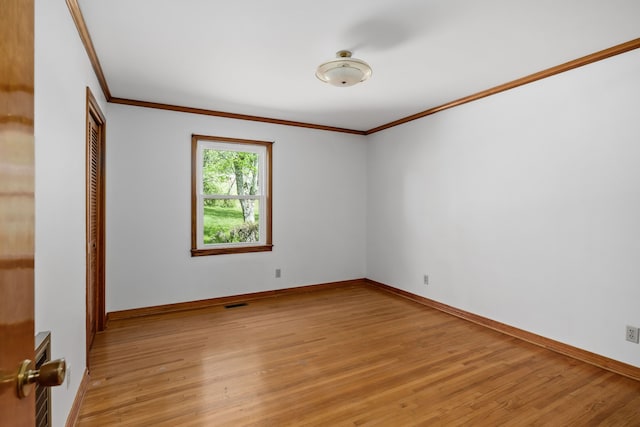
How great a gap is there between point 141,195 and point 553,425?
4257 millimetres

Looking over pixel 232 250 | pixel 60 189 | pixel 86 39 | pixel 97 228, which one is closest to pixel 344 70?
pixel 86 39

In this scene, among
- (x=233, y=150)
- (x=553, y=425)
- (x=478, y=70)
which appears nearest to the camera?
(x=553, y=425)

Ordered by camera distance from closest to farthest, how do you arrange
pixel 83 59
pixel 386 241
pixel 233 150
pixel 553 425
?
pixel 553 425, pixel 83 59, pixel 233 150, pixel 386 241

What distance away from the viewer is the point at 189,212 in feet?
13.7

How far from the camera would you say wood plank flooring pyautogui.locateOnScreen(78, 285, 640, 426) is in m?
2.07

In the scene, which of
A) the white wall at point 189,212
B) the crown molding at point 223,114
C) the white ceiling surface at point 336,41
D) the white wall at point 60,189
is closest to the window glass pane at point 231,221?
the white wall at point 189,212

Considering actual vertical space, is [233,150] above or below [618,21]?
below

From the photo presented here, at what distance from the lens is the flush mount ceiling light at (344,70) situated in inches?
102

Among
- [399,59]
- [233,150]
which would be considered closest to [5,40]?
[399,59]

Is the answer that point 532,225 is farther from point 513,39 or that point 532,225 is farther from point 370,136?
point 370,136

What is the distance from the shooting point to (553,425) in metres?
1.98

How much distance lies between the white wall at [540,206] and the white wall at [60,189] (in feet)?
12.0

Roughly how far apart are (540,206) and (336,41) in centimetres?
237

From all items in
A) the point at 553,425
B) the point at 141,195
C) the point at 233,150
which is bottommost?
the point at 553,425
